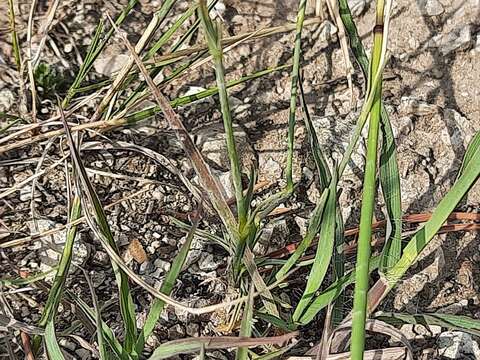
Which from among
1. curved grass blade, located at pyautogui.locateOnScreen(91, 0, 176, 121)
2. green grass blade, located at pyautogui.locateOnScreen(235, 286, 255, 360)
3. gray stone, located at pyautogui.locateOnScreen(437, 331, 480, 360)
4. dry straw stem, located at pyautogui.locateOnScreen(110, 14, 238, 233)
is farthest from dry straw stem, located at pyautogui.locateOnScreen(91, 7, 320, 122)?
gray stone, located at pyautogui.locateOnScreen(437, 331, 480, 360)

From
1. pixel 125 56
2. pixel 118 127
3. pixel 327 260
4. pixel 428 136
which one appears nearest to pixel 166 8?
pixel 118 127

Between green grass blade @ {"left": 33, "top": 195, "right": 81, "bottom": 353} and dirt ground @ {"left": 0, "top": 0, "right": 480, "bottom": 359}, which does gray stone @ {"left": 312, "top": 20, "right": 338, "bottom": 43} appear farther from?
green grass blade @ {"left": 33, "top": 195, "right": 81, "bottom": 353}

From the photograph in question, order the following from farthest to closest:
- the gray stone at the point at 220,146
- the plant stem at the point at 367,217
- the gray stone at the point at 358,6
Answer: the gray stone at the point at 358,6 < the gray stone at the point at 220,146 < the plant stem at the point at 367,217

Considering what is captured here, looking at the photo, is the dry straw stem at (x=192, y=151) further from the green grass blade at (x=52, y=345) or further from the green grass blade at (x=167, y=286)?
the green grass blade at (x=52, y=345)

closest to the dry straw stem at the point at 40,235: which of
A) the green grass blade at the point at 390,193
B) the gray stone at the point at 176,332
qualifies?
the gray stone at the point at 176,332

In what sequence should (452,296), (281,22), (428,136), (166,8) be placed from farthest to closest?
(281,22) → (428,136) → (452,296) → (166,8)

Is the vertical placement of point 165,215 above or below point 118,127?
below

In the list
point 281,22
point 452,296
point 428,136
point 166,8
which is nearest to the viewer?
point 166,8

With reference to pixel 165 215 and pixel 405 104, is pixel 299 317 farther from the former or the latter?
pixel 405 104
